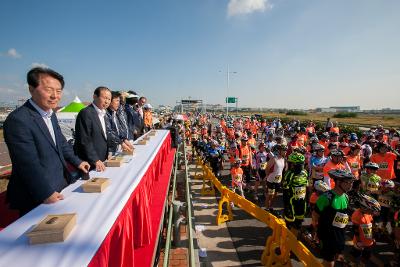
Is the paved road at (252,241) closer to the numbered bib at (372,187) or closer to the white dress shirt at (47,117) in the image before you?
the numbered bib at (372,187)

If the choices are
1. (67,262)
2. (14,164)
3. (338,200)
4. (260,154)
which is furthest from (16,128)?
(260,154)

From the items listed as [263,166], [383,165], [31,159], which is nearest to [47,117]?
[31,159]

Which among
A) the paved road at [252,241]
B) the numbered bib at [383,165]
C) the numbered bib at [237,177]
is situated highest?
the numbered bib at [383,165]

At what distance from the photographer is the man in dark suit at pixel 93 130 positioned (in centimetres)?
317

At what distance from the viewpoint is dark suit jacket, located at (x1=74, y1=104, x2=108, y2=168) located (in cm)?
316

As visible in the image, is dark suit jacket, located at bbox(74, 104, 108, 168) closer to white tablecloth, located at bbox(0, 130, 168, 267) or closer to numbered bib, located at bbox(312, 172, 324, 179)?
white tablecloth, located at bbox(0, 130, 168, 267)

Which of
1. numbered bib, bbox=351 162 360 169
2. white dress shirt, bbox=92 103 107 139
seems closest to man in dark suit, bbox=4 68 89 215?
white dress shirt, bbox=92 103 107 139

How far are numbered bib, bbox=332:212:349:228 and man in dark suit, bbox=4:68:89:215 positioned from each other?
3.60 meters

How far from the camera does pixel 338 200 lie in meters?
3.72

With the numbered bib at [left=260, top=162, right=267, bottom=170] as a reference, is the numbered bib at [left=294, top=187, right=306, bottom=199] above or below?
above

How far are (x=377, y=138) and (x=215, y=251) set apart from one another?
10167 mm

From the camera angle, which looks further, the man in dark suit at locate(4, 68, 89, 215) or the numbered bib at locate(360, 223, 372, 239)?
the numbered bib at locate(360, 223, 372, 239)

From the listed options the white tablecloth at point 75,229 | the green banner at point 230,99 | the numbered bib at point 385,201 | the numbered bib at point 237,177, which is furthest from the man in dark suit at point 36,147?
the green banner at point 230,99

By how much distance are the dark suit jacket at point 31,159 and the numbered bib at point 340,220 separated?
372 cm
